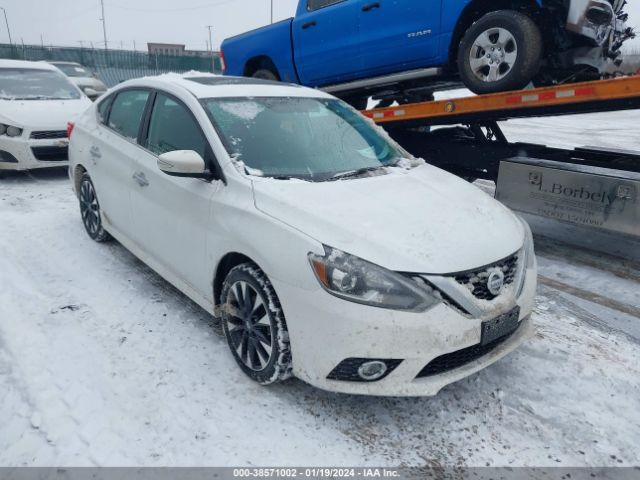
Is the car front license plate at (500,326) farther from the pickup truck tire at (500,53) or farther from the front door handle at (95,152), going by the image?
the front door handle at (95,152)

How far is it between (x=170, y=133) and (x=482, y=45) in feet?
9.95

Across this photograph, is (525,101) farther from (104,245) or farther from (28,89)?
(28,89)

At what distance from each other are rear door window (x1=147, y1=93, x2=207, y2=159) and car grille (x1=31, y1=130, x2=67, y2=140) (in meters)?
4.14

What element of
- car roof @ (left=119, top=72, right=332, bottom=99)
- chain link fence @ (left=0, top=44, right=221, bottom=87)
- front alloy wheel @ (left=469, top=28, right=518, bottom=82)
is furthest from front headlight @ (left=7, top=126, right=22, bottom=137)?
chain link fence @ (left=0, top=44, right=221, bottom=87)

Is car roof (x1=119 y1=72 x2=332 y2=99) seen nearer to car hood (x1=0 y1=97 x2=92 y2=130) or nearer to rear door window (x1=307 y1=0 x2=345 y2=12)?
rear door window (x1=307 y1=0 x2=345 y2=12)

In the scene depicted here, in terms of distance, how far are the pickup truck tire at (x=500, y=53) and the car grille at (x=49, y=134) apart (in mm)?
5520

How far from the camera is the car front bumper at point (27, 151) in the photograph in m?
6.68

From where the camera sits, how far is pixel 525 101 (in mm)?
4383

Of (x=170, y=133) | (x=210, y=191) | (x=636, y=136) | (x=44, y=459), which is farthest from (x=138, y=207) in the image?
(x=636, y=136)

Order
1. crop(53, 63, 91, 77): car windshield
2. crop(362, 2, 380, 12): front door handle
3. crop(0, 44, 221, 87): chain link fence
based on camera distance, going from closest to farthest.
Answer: crop(362, 2, 380, 12): front door handle → crop(53, 63, 91, 77): car windshield → crop(0, 44, 221, 87): chain link fence

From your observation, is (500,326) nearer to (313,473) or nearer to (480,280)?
(480,280)

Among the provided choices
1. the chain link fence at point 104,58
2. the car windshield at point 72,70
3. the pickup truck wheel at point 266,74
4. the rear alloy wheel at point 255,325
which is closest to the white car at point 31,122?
the pickup truck wheel at point 266,74

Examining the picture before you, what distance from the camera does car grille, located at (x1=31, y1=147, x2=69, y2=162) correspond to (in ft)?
22.3

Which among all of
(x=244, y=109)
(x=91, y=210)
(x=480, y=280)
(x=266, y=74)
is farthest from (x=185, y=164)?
(x=266, y=74)
